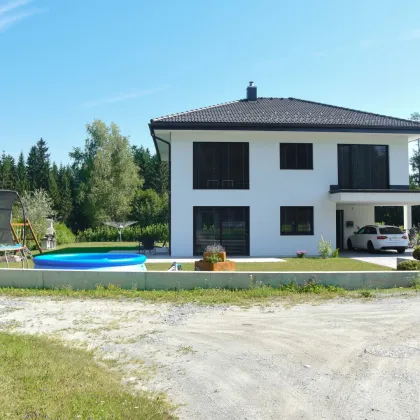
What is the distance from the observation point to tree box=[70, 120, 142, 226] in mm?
46500

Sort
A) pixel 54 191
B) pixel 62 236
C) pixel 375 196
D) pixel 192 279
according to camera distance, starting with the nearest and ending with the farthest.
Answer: pixel 192 279 < pixel 375 196 < pixel 62 236 < pixel 54 191

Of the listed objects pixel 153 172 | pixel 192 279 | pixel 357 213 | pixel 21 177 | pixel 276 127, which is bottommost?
pixel 192 279

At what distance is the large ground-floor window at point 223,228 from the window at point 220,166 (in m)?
1.09

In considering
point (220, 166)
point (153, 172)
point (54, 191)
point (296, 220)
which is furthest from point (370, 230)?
point (153, 172)

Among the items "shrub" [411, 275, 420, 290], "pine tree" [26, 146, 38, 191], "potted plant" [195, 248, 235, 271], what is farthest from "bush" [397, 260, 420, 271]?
"pine tree" [26, 146, 38, 191]

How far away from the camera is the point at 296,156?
815 inches

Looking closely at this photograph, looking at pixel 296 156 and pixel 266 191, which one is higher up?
pixel 296 156

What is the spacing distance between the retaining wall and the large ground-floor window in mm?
9459

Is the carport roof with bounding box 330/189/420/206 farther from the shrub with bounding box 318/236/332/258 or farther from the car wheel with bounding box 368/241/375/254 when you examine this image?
the car wheel with bounding box 368/241/375/254

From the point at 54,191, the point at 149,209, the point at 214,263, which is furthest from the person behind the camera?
the point at 54,191

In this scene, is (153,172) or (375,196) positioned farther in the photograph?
(153,172)

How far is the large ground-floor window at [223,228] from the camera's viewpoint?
19938 millimetres

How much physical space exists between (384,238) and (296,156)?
5.63 meters

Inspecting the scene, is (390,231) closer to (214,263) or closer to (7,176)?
(214,263)
